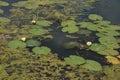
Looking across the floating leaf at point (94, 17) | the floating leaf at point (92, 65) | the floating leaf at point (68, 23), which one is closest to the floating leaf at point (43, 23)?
the floating leaf at point (68, 23)

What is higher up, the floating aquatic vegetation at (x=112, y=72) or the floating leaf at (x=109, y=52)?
the floating leaf at (x=109, y=52)

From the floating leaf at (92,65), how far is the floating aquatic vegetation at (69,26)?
0.96 metres

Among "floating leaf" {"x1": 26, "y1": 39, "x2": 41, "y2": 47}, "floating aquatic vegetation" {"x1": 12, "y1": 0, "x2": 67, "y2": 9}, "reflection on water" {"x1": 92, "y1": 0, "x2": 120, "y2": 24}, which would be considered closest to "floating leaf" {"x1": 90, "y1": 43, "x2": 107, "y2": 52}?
"floating leaf" {"x1": 26, "y1": 39, "x2": 41, "y2": 47}

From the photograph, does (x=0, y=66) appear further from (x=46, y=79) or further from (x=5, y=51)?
(x=46, y=79)

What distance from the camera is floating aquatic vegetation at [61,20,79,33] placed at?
15.5 feet

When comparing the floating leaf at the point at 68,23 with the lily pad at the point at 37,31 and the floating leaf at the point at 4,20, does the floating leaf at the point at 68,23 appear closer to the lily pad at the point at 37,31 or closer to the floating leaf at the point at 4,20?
the lily pad at the point at 37,31

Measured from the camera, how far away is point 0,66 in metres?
3.73

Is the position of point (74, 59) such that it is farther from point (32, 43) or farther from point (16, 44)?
point (16, 44)

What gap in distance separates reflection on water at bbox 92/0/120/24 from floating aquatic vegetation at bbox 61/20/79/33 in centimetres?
81

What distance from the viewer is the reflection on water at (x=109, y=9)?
5.39 m

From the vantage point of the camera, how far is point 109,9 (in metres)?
5.71

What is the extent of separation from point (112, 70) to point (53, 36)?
1.24m

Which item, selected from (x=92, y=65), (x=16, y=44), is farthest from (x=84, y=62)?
(x=16, y=44)

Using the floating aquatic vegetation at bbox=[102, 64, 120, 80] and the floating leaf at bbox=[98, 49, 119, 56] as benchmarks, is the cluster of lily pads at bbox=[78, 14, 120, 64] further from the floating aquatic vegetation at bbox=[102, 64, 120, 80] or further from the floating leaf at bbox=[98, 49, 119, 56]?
the floating aquatic vegetation at bbox=[102, 64, 120, 80]
